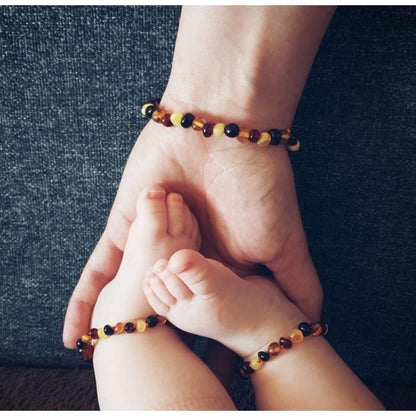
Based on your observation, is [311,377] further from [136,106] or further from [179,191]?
[136,106]

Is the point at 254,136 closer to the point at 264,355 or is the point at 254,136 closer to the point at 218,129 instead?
the point at 218,129

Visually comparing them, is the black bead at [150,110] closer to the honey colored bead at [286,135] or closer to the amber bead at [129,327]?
the honey colored bead at [286,135]

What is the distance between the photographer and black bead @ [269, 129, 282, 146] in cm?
61

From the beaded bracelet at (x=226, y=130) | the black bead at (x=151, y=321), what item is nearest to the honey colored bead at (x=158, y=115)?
the beaded bracelet at (x=226, y=130)

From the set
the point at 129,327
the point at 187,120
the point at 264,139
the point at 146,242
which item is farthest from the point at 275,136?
the point at 129,327

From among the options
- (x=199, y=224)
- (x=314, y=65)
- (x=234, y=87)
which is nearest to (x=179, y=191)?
(x=199, y=224)

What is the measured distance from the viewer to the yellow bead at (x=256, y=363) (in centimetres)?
63

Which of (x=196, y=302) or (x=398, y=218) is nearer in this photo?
(x=196, y=302)

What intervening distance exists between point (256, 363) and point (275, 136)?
0.31 metres

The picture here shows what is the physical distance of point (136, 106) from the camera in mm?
710

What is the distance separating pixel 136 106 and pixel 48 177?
0.19 meters

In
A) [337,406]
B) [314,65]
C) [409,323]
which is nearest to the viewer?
[337,406]
